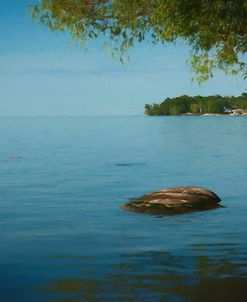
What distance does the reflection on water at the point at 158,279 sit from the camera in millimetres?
14000

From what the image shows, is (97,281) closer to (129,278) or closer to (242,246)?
(129,278)

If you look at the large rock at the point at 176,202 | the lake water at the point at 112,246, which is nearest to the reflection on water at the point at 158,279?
the lake water at the point at 112,246

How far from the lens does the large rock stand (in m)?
25.8

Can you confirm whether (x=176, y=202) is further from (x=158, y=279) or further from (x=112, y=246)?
(x=158, y=279)

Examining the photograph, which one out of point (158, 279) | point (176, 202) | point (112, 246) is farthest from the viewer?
point (176, 202)

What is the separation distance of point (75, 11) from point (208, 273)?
348 inches

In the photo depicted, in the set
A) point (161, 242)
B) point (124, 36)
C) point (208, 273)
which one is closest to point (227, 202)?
point (161, 242)

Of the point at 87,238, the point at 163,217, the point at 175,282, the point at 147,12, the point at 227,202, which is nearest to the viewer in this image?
the point at 175,282

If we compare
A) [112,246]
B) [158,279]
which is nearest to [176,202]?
[112,246]

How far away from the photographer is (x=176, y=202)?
26000mm

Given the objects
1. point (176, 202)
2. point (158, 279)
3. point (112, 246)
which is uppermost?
point (176, 202)

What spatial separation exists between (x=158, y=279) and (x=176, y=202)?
10.8 m

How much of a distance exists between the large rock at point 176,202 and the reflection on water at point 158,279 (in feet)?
22.8

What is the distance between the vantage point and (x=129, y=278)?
611 inches
